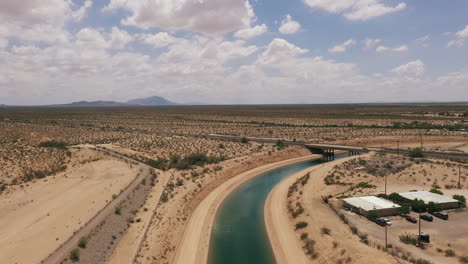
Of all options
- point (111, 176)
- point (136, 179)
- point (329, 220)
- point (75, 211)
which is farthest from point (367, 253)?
point (111, 176)

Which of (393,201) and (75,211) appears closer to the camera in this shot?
(75,211)

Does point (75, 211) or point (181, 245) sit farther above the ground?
point (75, 211)

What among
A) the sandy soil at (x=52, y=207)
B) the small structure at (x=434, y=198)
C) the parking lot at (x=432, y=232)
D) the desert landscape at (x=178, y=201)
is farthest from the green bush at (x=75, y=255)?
the small structure at (x=434, y=198)

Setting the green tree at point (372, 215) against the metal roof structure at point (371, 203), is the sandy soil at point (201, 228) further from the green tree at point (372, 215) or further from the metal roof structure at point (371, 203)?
the green tree at point (372, 215)

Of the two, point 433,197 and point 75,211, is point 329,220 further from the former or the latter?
point 75,211

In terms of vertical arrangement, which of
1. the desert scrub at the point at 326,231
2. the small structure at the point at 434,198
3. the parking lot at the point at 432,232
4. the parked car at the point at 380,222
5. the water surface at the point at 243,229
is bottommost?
the water surface at the point at 243,229

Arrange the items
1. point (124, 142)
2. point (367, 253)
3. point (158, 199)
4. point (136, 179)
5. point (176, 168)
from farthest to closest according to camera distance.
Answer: point (124, 142), point (176, 168), point (136, 179), point (158, 199), point (367, 253)

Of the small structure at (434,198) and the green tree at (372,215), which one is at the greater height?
the small structure at (434,198)
